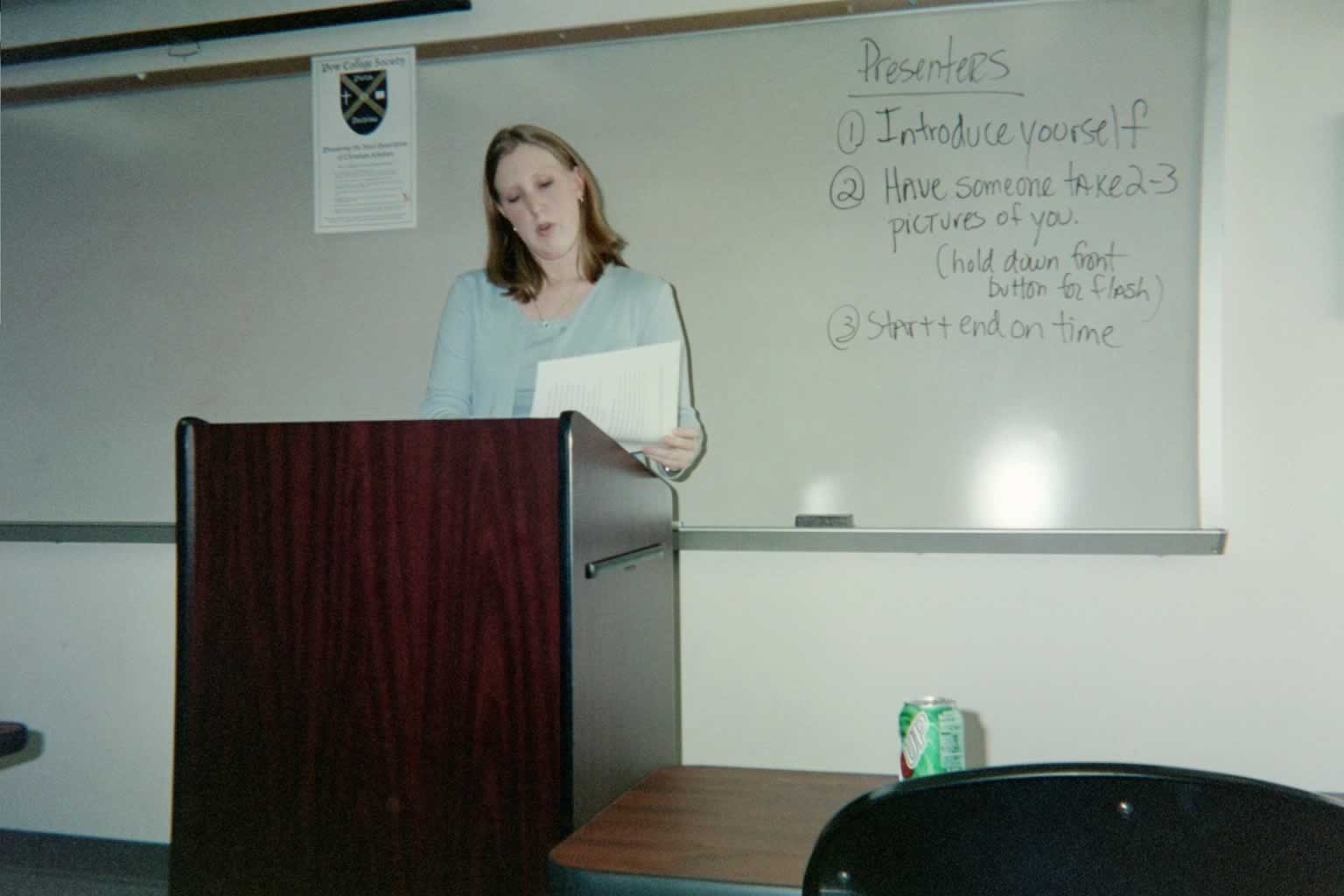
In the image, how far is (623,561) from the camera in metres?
1.66

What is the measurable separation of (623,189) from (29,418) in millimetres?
1646

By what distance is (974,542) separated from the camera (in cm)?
228

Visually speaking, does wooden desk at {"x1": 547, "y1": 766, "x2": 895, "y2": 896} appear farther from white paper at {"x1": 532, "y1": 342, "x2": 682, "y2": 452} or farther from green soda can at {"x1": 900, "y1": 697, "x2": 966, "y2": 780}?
white paper at {"x1": 532, "y1": 342, "x2": 682, "y2": 452}

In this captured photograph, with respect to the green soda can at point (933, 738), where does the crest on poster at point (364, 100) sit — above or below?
above

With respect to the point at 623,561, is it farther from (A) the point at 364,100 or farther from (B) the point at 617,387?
(A) the point at 364,100

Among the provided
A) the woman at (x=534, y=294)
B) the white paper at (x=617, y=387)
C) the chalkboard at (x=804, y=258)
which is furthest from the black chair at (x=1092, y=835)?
the woman at (x=534, y=294)

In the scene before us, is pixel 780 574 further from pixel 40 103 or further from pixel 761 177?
pixel 40 103

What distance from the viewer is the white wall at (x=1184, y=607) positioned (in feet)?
7.18

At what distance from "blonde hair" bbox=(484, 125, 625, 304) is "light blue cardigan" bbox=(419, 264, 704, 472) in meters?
0.03

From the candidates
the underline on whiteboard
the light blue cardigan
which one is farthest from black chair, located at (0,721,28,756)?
the underline on whiteboard

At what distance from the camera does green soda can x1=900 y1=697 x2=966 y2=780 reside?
1323 millimetres

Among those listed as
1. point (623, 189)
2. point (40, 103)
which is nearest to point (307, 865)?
point (623, 189)

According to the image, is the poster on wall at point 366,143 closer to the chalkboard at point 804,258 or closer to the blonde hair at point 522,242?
the chalkboard at point 804,258

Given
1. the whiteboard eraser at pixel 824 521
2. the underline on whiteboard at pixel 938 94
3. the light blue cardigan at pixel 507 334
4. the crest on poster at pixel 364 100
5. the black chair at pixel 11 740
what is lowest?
the black chair at pixel 11 740
